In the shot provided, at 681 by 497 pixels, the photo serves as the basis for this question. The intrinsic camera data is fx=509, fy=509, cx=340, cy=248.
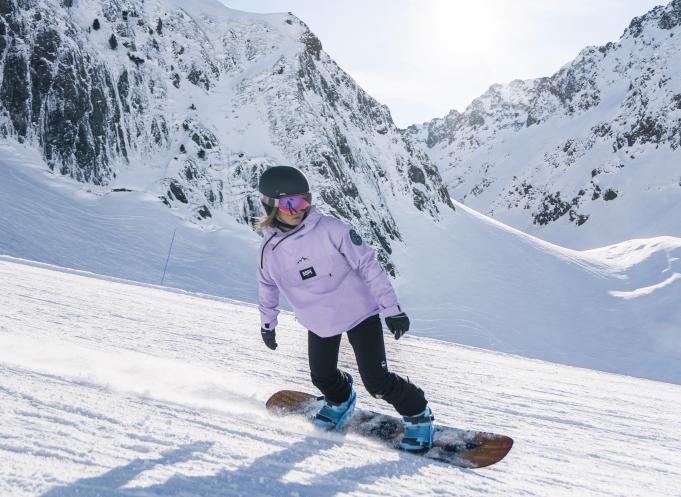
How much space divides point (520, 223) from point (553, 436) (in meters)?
104

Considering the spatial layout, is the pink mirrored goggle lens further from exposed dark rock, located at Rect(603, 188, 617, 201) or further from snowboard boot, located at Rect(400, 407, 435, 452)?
exposed dark rock, located at Rect(603, 188, 617, 201)

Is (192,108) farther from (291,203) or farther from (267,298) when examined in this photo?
(291,203)

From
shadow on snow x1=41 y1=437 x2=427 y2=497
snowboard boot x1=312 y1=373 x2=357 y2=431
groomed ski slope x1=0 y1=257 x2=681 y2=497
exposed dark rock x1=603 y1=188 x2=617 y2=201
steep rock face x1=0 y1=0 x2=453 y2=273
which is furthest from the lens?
exposed dark rock x1=603 y1=188 x2=617 y2=201

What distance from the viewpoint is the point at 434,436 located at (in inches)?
122

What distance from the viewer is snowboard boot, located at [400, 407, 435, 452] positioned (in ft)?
9.71

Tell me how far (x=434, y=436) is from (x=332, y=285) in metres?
1.11

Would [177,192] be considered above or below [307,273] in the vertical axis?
above

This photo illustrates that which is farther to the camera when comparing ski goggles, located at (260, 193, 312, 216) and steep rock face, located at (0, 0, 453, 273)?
steep rock face, located at (0, 0, 453, 273)

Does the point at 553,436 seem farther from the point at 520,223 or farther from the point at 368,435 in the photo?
the point at 520,223


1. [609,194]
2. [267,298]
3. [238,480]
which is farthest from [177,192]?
[609,194]

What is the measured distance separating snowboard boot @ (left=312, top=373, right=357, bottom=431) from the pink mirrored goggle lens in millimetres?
1300

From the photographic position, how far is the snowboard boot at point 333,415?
3.25 meters

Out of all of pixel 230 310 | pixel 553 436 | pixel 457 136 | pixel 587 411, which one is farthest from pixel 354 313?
pixel 457 136

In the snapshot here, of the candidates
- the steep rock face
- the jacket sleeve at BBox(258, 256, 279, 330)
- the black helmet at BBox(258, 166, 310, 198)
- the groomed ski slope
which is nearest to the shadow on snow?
the groomed ski slope
